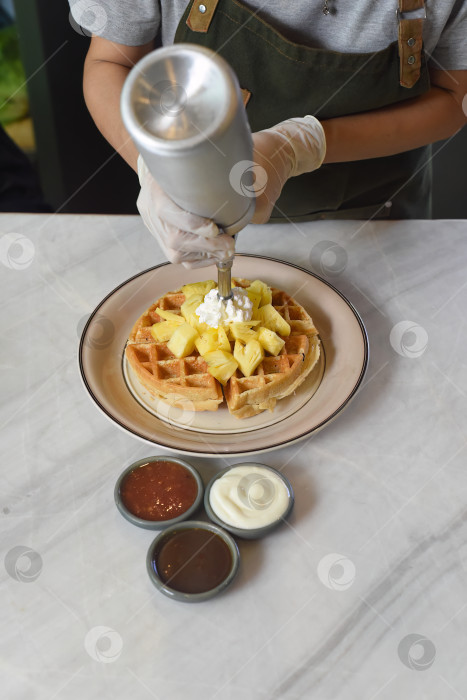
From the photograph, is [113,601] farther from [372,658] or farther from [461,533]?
[461,533]

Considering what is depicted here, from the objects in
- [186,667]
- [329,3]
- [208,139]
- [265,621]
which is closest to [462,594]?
[265,621]

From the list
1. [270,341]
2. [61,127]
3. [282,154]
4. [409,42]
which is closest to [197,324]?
[270,341]

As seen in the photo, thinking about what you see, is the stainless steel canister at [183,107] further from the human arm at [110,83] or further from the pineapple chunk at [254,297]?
the human arm at [110,83]

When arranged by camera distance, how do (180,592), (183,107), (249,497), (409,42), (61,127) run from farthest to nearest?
(61,127) → (409,42) → (249,497) → (180,592) → (183,107)

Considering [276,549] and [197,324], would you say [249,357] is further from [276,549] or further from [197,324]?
[276,549]

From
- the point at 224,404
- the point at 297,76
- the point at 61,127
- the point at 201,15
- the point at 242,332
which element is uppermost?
the point at 201,15

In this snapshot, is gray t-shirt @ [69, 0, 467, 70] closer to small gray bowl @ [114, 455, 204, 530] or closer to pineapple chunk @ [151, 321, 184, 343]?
pineapple chunk @ [151, 321, 184, 343]

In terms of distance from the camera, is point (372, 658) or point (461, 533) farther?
point (461, 533)

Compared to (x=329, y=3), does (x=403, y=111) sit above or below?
below
